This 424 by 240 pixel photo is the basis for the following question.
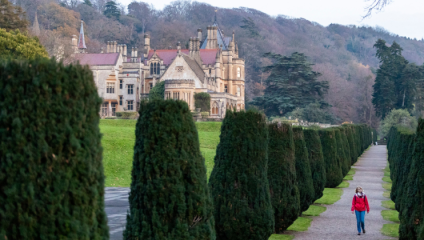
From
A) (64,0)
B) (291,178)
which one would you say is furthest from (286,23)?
(291,178)

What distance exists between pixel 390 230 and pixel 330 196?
22.3ft

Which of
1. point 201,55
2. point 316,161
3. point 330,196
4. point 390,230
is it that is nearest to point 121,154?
point 330,196

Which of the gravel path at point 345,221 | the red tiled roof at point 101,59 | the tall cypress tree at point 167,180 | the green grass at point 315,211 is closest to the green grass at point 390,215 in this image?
the gravel path at point 345,221

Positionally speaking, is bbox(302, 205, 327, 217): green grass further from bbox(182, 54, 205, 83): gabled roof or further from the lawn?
bbox(182, 54, 205, 83): gabled roof

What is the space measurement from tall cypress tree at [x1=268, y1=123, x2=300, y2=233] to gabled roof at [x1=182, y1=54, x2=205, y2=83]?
46807mm

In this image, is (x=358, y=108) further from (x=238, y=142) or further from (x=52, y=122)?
(x=52, y=122)

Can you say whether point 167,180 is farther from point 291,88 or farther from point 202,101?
point 291,88

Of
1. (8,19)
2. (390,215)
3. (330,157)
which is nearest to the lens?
(390,215)

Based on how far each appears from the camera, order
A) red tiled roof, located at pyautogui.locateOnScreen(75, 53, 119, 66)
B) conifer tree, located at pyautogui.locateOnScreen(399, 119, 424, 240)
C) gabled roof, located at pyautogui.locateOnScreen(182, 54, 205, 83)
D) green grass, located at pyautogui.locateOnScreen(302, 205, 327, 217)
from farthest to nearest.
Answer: red tiled roof, located at pyautogui.locateOnScreen(75, 53, 119, 66), gabled roof, located at pyautogui.locateOnScreen(182, 54, 205, 83), green grass, located at pyautogui.locateOnScreen(302, 205, 327, 217), conifer tree, located at pyautogui.locateOnScreen(399, 119, 424, 240)

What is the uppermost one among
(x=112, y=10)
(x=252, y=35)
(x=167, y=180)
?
(x=112, y=10)

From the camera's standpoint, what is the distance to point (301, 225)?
1333 cm

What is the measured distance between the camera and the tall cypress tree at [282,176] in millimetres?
11391

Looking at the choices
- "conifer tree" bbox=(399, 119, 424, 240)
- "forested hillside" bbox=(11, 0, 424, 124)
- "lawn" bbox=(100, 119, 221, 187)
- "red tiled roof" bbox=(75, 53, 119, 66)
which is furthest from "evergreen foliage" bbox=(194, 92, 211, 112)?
"conifer tree" bbox=(399, 119, 424, 240)

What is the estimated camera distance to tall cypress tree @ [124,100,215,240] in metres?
5.74
